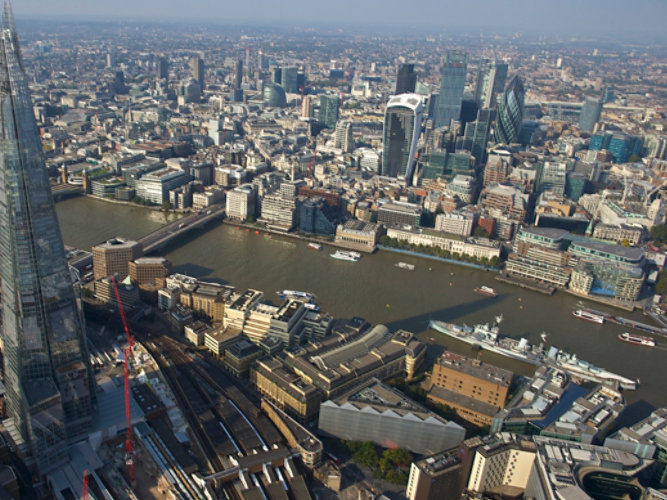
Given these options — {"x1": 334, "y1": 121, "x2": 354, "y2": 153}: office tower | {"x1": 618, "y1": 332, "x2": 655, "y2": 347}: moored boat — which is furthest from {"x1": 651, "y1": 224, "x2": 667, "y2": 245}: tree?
{"x1": 334, "y1": 121, "x2": 354, "y2": 153}: office tower

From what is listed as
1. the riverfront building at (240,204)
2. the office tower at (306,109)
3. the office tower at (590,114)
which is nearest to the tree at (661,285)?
the riverfront building at (240,204)

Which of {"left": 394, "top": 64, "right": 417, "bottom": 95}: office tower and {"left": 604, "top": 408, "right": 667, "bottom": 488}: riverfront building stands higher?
{"left": 394, "top": 64, "right": 417, "bottom": 95}: office tower

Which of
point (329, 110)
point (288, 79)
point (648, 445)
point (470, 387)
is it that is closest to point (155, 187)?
point (470, 387)

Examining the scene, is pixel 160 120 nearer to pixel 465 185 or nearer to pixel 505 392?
pixel 465 185

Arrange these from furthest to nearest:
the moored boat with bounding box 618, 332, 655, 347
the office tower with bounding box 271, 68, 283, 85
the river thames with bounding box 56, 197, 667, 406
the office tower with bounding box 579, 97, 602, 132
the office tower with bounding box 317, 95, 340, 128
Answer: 1. the office tower with bounding box 271, 68, 283, 85
2. the office tower with bounding box 579, 97, 602, 132
3. the office tower with bounding box 317, 95, 340, 128
4. the moored boat with bounding box 618, 332, 655, 347
5. the river thames with bounding box 56, 197, 667, 406

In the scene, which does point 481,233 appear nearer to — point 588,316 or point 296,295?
point 588,316

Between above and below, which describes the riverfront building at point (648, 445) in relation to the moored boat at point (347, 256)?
above

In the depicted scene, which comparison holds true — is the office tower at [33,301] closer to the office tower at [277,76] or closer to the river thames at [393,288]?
the river thames at [393,288]

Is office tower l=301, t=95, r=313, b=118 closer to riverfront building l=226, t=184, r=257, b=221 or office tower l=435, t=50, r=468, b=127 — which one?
office tower l=435, t=50, r=468, b=127

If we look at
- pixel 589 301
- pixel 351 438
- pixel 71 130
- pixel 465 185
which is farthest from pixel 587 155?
pixel 71 130
